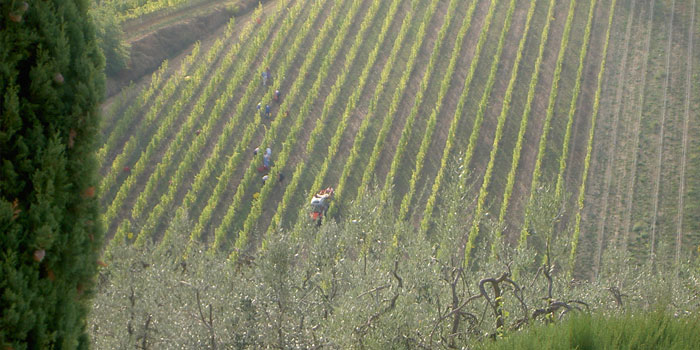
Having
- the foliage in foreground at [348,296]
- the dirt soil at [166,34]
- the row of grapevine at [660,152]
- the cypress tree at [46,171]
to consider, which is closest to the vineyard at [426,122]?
the row of grapevine at [660,152]

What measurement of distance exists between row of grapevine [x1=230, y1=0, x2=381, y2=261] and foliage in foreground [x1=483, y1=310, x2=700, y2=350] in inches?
316

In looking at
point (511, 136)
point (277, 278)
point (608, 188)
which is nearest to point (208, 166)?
point (511, 136)

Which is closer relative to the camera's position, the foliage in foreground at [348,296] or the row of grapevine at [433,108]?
the foliage in foreground at [348,296]

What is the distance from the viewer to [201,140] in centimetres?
1973

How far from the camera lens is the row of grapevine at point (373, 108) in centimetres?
1758

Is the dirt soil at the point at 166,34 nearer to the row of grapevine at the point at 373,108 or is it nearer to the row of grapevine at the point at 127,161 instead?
the row of grapevine at the point at 127,161

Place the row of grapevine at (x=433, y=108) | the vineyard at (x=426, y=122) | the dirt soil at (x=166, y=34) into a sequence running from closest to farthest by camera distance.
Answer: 1. the vineyard at (x=426, y=122)
2. the row of grapevine at (x=433, y=108)
3. the dirt soil at (x=166, y=34)

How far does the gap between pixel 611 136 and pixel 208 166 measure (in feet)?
36.0

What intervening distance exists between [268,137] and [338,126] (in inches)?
78.6

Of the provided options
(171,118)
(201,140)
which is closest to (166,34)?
(171,118)

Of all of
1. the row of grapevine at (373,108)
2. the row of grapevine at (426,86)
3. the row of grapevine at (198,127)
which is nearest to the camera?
the row of grapevine at (373,108)

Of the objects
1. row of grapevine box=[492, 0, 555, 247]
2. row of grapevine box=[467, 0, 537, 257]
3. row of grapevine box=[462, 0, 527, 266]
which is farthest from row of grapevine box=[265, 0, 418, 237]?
row of grapevine box=[492, 0, 555, 247]

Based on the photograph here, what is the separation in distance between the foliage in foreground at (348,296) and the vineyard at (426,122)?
19.7ft

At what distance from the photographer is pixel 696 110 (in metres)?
20.0
